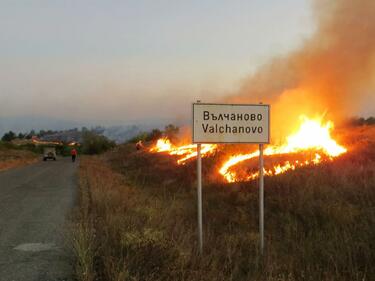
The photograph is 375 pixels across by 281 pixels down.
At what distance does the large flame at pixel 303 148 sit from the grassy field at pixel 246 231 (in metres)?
1.07

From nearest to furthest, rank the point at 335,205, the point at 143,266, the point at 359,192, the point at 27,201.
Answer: the point at 143,266 < the point at 335,205 < the point at 359,192 < the point at 27,201

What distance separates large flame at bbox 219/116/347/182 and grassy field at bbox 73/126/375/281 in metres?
1.07

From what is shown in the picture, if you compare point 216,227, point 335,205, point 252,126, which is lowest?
point 216,227

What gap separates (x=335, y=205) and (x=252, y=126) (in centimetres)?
405

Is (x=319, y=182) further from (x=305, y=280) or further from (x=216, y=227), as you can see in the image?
(x=305, y=280)

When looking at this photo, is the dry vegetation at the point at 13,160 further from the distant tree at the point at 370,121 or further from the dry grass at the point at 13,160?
the distant tree at the point at 370,121

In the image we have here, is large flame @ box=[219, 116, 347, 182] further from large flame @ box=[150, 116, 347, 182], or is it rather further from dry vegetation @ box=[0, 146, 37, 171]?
dry vegetation @ box=[0, 146, 37, 171]

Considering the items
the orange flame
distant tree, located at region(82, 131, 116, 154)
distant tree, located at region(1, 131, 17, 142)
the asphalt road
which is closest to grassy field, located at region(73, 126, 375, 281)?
the asphalt road

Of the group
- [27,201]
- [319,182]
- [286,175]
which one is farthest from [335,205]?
[27,201]

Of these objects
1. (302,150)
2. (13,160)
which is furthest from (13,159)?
(302,150)

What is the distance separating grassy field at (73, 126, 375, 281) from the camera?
5082mm

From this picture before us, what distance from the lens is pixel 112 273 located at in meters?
4.55

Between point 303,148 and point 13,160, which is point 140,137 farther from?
point 303,148

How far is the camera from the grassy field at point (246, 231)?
5.08 m
